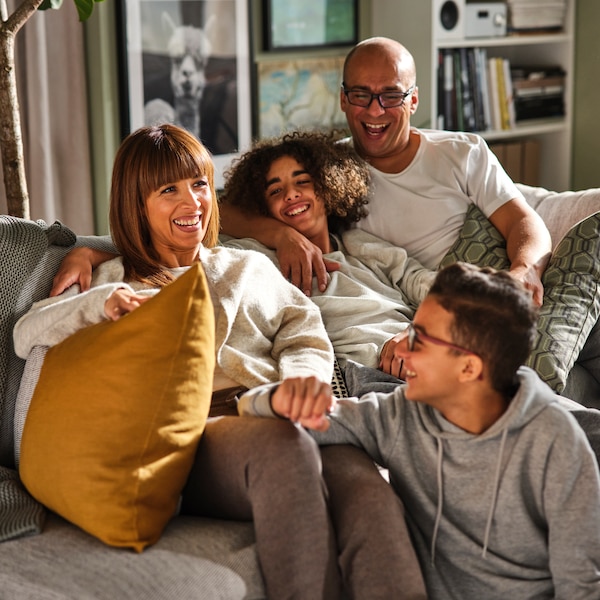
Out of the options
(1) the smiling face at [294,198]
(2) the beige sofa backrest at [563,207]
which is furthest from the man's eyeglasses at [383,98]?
(2) the beige sofa backrest at [563,207]

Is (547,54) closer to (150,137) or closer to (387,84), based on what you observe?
(387,84)

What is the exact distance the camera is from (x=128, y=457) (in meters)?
1.70

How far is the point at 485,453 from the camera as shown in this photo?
5.71ft

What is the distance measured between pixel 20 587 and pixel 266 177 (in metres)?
1.39

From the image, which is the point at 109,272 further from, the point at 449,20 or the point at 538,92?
the point at 538,92

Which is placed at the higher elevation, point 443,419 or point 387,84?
point 387,84

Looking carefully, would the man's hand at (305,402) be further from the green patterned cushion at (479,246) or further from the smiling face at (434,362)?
the green patterned cushion at (479,246)

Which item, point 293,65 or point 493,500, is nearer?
point 493,500

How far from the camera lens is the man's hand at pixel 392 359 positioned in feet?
7.54

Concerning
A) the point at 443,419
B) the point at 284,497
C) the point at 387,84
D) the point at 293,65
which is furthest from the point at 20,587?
the point at 293,65

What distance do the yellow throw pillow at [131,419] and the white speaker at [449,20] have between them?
9.19 feet

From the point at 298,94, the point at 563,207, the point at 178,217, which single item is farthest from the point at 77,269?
the point at 298,94

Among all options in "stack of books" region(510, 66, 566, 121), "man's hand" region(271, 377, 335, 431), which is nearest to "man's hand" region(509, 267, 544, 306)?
"man's hand" region(271, 377, 335, 431)

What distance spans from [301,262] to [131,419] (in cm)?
92
